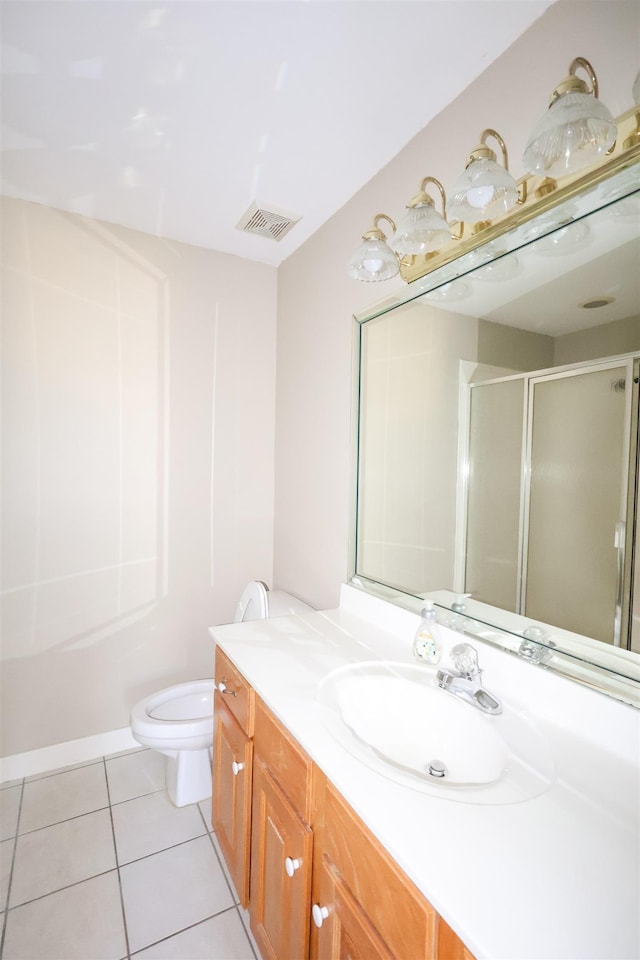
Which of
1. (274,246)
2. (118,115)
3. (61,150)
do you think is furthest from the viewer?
(274,246)

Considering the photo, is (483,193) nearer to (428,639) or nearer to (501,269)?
(501,269)

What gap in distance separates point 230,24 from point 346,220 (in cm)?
78

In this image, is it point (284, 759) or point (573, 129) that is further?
point (284, 759)

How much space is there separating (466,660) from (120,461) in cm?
174

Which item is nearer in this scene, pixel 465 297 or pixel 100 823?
pixel 465 297

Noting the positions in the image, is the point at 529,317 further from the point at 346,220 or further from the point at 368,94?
the point at 346,220

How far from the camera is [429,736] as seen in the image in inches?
40.3

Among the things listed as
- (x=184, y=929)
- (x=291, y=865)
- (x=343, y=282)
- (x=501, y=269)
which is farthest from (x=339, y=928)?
(x=343, y=282)

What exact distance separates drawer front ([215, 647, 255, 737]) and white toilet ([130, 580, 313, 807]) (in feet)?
1.07

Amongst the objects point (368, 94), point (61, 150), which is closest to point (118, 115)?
point (61, 150)

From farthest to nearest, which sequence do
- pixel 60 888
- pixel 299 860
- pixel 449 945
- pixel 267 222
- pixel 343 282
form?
pixel 267 222
pixel 343 282
pixel 60 888
pixel 299 860
pixel 449 945

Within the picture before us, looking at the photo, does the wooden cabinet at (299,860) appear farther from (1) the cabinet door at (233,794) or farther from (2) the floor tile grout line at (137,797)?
(2) the floor tile grout line at (137,797)

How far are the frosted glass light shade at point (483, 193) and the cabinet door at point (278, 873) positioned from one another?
1.44 meters

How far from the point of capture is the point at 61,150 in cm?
155
